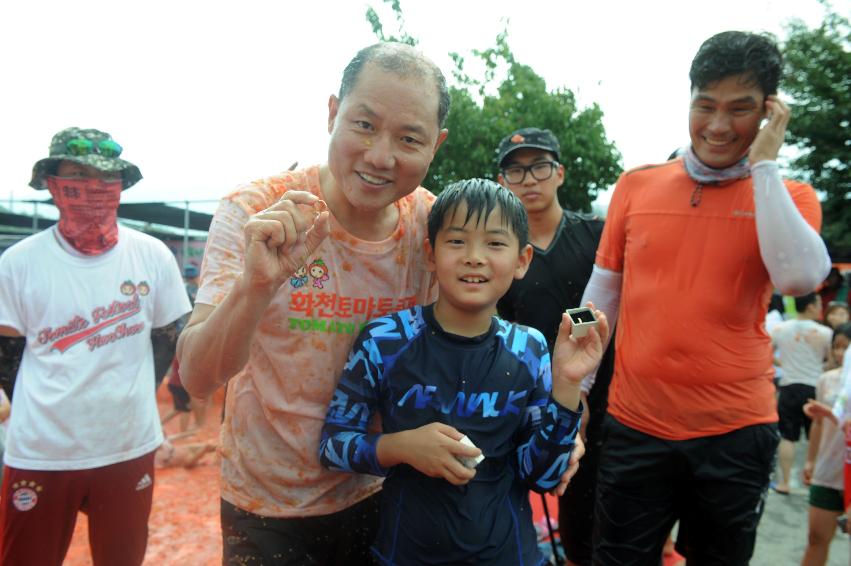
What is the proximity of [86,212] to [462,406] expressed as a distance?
2089 millimetres

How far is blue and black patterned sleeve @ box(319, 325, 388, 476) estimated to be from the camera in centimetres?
154

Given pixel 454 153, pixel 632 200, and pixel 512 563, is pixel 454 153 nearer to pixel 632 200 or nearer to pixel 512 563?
pixel 632 200

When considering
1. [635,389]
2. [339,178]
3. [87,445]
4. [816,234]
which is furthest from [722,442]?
[87,445]

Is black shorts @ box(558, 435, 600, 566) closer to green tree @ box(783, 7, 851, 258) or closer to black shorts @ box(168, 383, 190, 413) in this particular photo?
black shorts @ box(168, 383, 190, 413)

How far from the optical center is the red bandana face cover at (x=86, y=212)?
8.70 ft

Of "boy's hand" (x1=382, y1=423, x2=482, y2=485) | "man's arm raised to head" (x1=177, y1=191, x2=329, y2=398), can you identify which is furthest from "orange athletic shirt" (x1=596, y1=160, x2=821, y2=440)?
"man's arm raised to head" (x1=177, y1=191, x2=329, y2=398)

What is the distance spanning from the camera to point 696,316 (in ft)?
6.67

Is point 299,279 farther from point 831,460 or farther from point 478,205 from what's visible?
point 831,460

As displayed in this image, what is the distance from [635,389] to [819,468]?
6.48ft

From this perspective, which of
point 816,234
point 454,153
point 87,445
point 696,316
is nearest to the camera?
point 816,234

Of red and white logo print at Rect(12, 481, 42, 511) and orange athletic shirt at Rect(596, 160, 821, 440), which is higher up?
orange athletic shirt at Rect(596, 160, 821, 440)

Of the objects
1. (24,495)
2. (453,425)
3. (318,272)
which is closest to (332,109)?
(318,272)

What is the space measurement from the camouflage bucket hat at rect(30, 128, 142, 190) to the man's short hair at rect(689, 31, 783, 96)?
2.57 metres

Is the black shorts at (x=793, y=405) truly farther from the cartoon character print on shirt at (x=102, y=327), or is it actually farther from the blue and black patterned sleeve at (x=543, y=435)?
the cartoon character print on shirt at (x=102, y=327)
